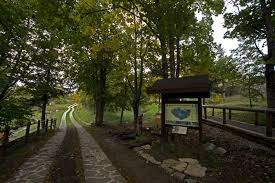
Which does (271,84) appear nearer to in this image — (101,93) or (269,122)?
(269,122)

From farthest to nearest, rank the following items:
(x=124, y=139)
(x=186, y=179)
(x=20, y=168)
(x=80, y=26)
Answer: (x=124, y=139) → (x=80, y=26) → (x=20, y=168) → (x=186, y=179)

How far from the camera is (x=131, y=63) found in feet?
43.2

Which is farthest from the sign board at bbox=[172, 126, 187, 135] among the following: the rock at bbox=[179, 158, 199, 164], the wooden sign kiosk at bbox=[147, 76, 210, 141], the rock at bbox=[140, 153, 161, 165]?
the rock at bbox=[140, 153, 161, 165]

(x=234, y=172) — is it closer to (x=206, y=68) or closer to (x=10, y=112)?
(x=10, y=112)

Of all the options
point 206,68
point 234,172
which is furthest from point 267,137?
point 206,68

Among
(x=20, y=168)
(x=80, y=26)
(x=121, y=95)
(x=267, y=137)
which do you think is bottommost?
(x=20, y=168)

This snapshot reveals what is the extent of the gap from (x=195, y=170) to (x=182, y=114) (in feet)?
7.60

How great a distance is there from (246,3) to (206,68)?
4565mm

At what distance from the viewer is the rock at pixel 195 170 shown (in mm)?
5298

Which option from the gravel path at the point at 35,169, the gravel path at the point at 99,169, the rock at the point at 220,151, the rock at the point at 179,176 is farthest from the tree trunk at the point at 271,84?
the gravel path at the point at 35,169

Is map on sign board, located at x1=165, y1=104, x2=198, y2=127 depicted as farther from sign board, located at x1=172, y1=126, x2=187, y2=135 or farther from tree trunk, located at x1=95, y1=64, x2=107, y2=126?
tree trunk, located at x1=95, y1=64, x2=107, y2=126

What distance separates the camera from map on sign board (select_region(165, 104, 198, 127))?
7.12m

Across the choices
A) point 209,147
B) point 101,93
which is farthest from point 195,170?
point 101,93

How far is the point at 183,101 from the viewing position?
24.4 feet
